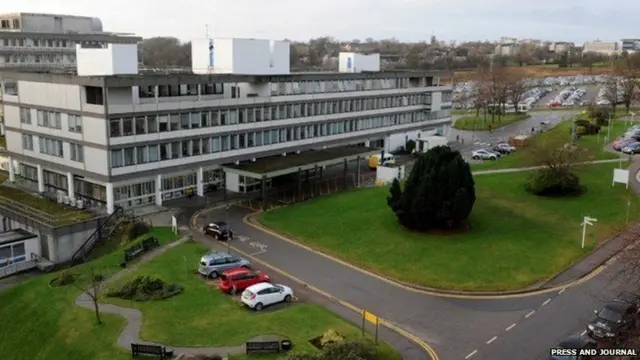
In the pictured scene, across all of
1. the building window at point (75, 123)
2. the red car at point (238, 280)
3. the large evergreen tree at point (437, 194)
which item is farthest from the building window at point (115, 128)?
the large evergreen tree at point (437, 194)

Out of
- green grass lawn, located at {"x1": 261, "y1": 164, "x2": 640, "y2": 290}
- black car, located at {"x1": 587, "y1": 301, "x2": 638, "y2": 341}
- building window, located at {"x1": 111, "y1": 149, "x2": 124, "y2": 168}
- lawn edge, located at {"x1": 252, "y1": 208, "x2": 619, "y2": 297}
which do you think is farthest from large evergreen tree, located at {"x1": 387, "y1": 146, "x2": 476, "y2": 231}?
building window, located at {"x1": 111, "y1": 149, "x2": 124, "y2": 168}

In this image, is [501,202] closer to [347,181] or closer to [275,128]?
[347,181]

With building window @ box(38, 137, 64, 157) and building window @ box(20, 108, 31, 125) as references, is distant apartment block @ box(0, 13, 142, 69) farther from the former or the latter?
building window @ box(38, 137, 64, 157)

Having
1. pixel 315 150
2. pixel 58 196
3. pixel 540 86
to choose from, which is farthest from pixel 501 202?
pixel 540 86

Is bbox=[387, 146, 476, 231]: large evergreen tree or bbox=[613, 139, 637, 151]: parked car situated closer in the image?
bbox=[387, 146, 476, 231]: large evergreen tree

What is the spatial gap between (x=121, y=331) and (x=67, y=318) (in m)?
4.66

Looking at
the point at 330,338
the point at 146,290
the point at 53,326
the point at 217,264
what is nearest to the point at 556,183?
the point at 217,264

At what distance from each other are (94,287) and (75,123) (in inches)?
946

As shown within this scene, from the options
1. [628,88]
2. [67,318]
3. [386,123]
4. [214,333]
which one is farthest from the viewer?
[628,88]

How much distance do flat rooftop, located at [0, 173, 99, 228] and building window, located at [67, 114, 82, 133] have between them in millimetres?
6878

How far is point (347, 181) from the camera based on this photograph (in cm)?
6650

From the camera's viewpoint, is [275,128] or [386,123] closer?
[275,128]

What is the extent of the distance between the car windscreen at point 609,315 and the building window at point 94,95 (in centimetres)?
4013

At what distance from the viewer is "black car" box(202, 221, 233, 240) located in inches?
1837
